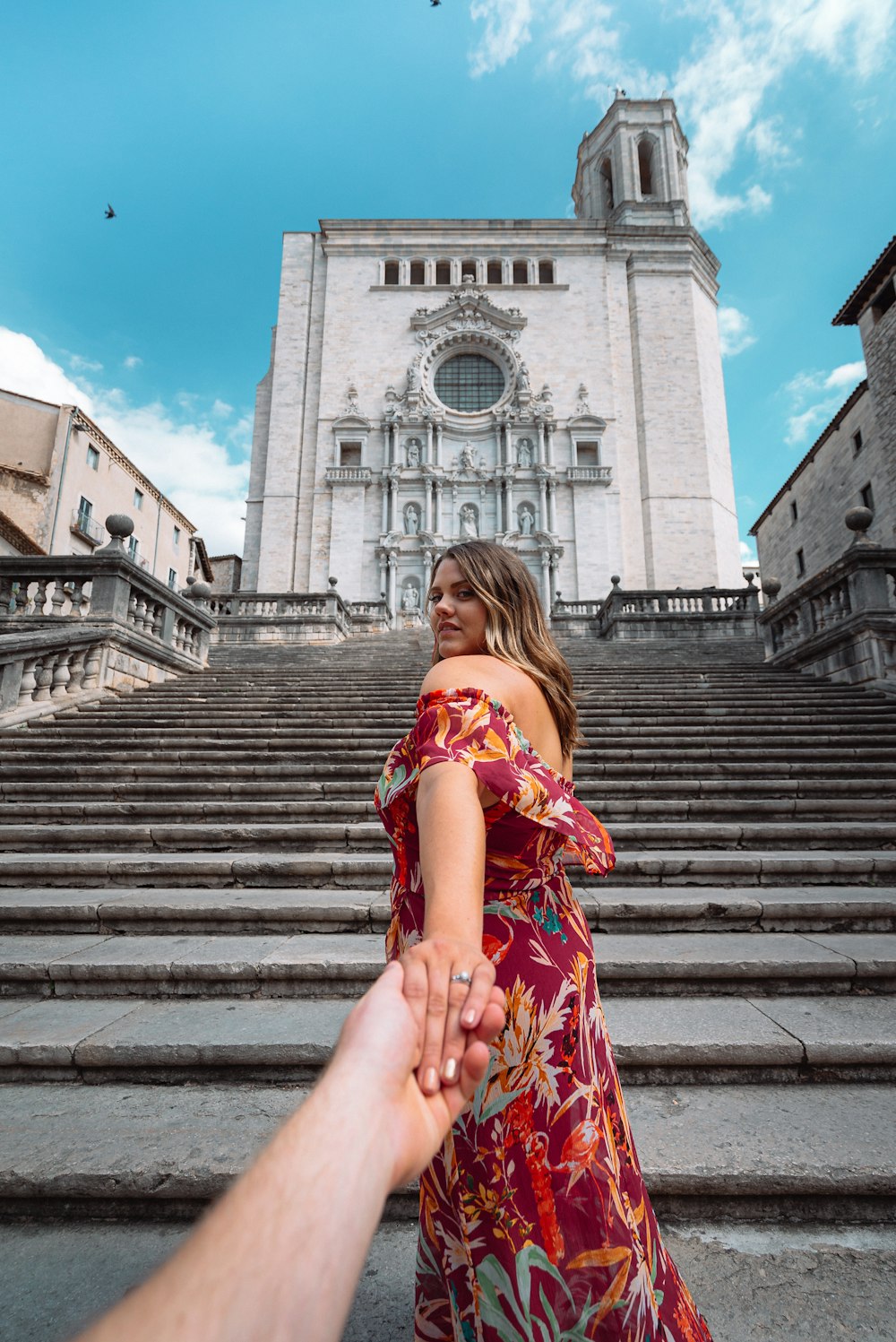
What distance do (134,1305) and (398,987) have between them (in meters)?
0.34

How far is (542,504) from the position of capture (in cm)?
2569

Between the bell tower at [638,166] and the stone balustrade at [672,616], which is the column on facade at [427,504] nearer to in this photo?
the stone balustrade at [672,616]

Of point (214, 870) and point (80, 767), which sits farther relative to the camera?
point (80, 767)

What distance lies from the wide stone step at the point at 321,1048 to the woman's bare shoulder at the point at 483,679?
1.91 metres

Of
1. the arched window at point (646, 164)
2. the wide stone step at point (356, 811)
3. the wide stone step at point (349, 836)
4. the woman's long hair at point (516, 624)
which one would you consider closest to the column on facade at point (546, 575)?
the wide stone step at point (356, 811)

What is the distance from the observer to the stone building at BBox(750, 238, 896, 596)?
18016mm

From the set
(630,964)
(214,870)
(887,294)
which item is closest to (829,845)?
(630,964)

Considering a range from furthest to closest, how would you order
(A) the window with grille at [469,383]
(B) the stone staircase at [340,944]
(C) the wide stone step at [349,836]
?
(A) the window with grille at [469,383]
(C) the wide stone step at [349,836]
(B) the stone staircase at [340,944]

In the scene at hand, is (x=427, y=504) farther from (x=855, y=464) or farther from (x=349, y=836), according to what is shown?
(x=349, y=836)

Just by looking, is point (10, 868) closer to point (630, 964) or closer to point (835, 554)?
point (630, 964)

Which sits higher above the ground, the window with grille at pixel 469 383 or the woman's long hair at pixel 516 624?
the window with grille at pixel 469 383

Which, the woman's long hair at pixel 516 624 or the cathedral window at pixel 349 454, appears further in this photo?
the cathedral window at pixel 349 454

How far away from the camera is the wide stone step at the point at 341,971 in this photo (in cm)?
314

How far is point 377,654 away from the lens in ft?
45.7
